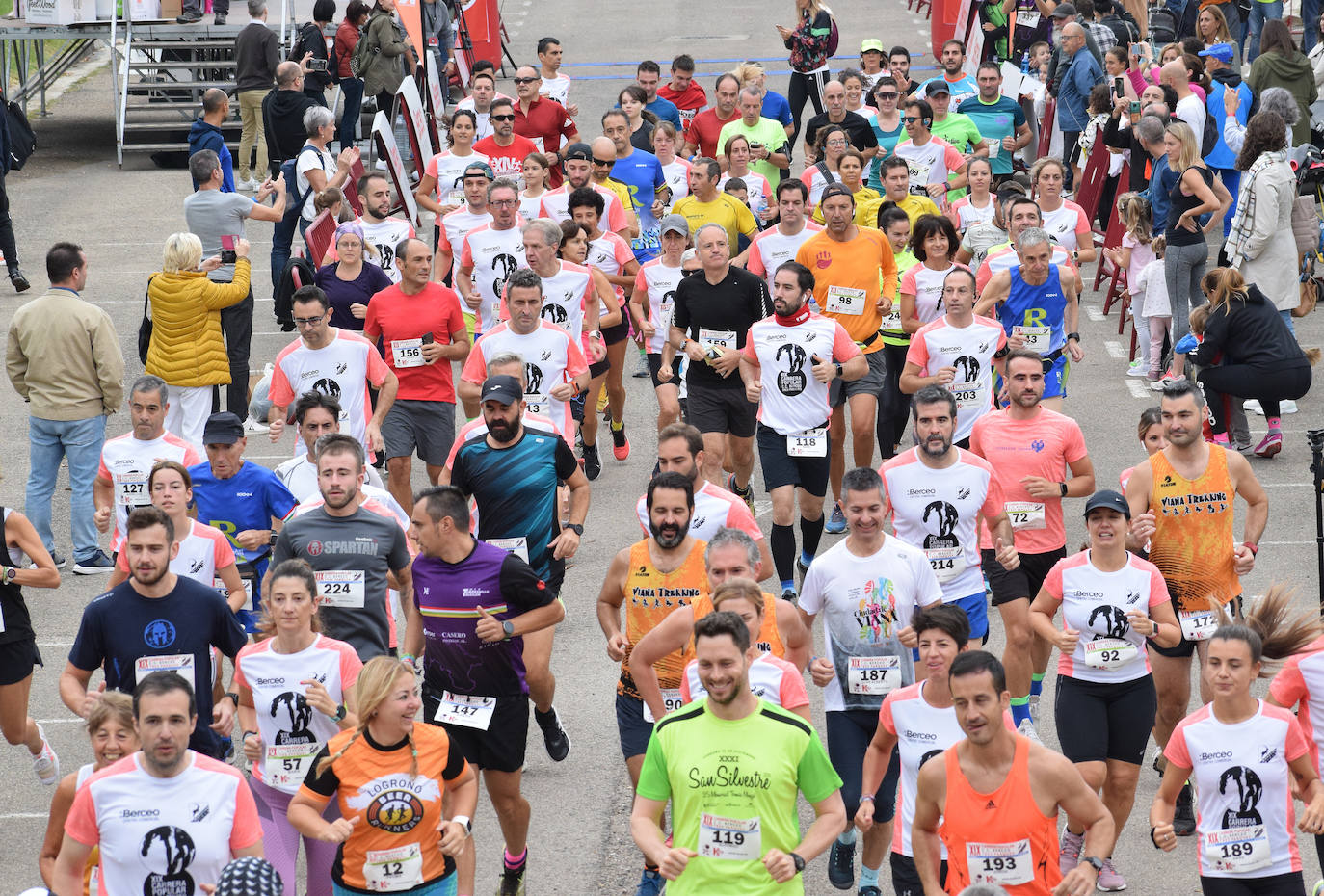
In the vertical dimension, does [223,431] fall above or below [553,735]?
above

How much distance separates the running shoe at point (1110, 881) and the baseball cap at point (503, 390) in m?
3.50

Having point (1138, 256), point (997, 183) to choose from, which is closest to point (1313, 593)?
point (1138, 256)

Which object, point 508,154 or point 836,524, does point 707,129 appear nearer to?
point 508,154

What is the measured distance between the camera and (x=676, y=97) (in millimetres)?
19297

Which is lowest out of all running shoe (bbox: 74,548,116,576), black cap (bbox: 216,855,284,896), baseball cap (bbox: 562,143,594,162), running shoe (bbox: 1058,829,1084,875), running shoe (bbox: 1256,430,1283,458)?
running shoe (bbox: 74,548,116,576)

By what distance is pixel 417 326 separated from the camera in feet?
37.8

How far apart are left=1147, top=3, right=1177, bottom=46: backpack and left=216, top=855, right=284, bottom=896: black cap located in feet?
67.6

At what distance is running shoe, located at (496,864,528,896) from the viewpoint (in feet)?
24.9

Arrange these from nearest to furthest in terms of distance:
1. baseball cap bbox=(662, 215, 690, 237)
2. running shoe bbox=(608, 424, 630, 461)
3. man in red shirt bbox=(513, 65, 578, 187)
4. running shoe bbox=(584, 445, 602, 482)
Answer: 1. baseball cap bbox=(662, 215, 690, 237)
2. running shoe bbox=(584, 445, 602, 482)
3. running shoe bbox=(608, 424, 630, 461)
4. man in red shirt bbox=(513, 65, 578, 187)

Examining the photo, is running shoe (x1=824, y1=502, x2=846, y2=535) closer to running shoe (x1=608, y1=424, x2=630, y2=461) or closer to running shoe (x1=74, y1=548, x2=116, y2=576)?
running shoe (x1=608, y1=424, x2=630, y2=461)

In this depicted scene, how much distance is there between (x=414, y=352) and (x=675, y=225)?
7.47 feet

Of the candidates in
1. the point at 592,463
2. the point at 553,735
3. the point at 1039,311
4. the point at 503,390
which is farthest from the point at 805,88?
the point at 553,735

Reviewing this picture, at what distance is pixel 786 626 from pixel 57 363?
247 inches

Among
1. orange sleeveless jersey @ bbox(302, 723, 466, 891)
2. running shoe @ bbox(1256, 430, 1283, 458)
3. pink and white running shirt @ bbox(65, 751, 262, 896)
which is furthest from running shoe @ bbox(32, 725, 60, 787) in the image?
running shoe @ bbox(1256, 430, 1283, 458)
